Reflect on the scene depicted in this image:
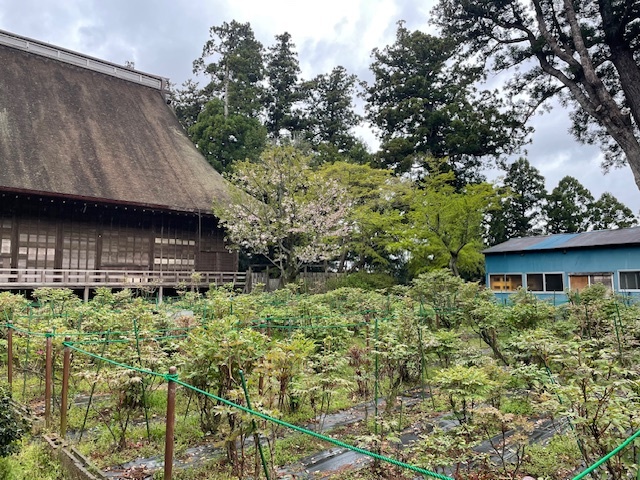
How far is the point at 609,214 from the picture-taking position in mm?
30875

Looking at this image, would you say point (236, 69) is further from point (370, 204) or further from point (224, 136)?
point (370, 204)

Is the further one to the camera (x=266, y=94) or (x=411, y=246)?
(x=266, y=94)

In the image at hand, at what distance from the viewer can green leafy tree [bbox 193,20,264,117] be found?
29.5 m

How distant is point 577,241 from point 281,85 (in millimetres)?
24968

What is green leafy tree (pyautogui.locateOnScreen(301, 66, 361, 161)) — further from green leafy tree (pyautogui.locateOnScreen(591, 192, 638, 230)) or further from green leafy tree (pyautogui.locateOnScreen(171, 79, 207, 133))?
green leafy tree (pyautogui.locateOnScreen(591, 192, 638, 230))

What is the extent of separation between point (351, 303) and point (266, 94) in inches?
1084

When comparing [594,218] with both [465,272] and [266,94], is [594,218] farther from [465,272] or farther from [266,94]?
[266,94]

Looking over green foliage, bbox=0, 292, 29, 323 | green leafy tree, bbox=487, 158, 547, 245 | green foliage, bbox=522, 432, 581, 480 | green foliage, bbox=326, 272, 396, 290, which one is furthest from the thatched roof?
green leafy tree, bbox=487, 158, 547, 245

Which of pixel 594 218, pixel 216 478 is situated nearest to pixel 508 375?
pixel 216 478

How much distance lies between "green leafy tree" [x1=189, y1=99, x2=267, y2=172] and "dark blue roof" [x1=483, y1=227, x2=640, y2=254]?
14949 millimetres

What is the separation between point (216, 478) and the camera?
3539 mm

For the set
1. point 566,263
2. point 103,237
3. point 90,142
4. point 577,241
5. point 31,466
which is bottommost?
point 31,466

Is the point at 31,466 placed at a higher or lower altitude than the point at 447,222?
lower

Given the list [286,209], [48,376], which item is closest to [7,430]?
[48,376]
